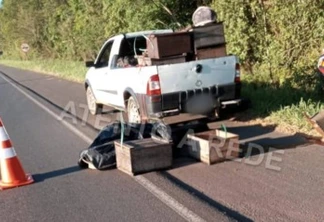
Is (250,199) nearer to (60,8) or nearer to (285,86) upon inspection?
(285,86)

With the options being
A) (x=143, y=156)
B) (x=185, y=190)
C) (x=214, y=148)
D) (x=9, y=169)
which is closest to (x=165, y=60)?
(x=214, y=148)

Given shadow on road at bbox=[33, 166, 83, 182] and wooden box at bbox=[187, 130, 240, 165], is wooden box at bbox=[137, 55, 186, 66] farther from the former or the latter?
shadow on road at bbox=[33, 166, 83, 182]

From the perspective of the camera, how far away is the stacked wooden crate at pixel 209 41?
935cm

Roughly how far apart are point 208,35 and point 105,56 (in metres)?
3.40

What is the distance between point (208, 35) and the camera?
9430 mm

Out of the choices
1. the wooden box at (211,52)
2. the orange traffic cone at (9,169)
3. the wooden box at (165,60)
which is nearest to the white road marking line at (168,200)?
the orange traffic cone at (9,169)

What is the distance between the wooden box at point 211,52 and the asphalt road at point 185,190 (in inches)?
61.6

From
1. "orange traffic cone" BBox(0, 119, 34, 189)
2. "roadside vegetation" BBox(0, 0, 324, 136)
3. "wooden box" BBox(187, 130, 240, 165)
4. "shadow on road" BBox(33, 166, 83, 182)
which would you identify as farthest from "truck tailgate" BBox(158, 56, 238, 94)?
"orange traffic cone" BBox(0, 119, 34, 189)

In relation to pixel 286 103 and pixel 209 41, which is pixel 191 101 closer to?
pixel 209 41

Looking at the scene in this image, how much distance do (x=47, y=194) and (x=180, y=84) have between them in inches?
137

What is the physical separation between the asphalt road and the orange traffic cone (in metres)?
0.15

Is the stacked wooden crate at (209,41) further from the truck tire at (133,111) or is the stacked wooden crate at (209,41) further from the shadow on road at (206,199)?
the shadow on road at (206,199)

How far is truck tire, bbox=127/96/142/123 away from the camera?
383 inches

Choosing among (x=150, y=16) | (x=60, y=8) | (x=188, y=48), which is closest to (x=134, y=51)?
(x=188, y=48)
